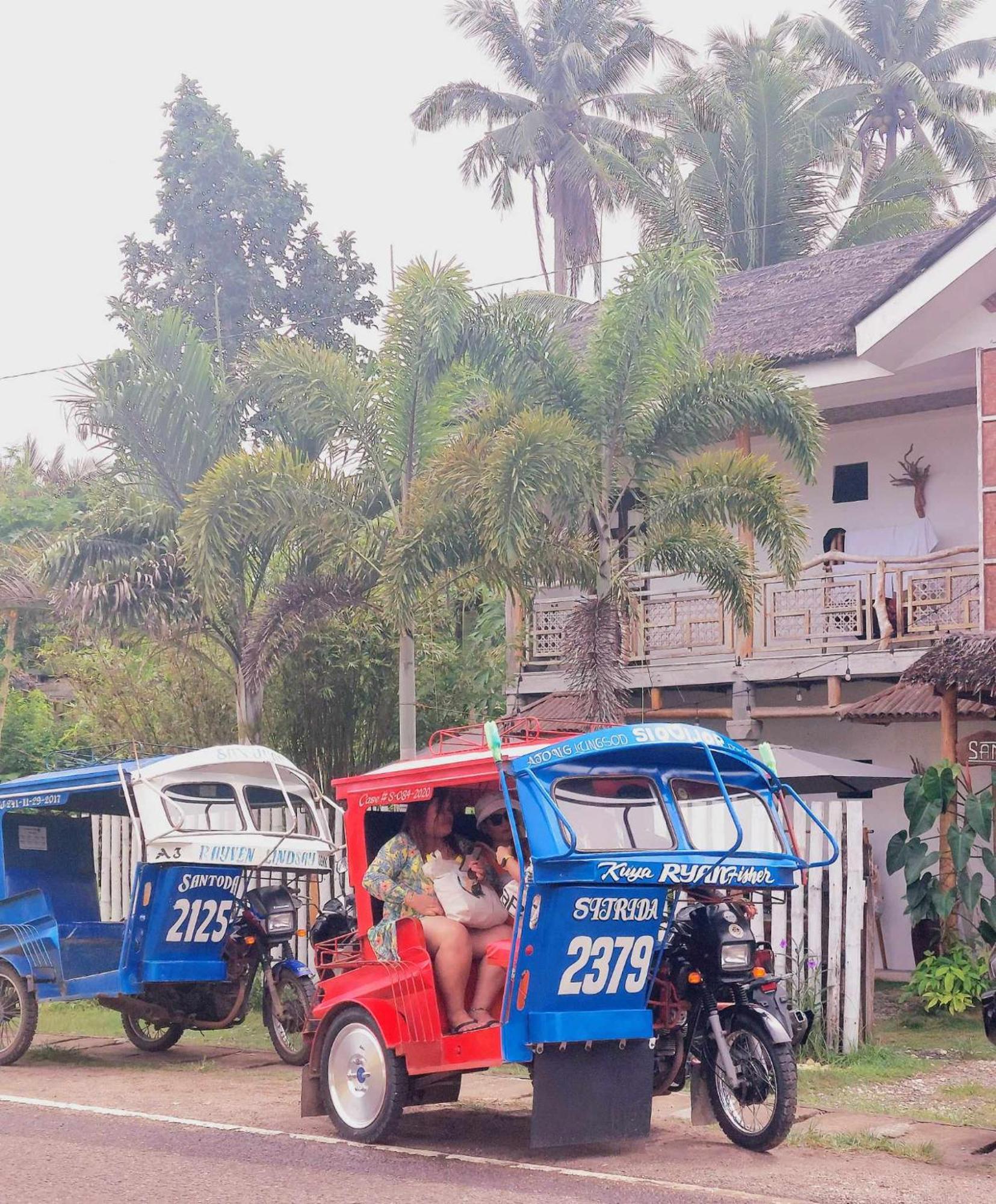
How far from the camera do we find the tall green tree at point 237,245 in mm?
34000

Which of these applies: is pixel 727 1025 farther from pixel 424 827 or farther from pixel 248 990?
pixel 248 990

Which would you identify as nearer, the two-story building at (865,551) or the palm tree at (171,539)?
the two-story building at (865,551)

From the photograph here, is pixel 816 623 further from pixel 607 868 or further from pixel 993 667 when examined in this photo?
pixel 607 868

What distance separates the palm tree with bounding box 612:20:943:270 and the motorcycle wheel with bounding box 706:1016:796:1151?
26.1 meters

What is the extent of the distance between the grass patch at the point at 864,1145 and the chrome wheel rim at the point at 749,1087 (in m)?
0.44

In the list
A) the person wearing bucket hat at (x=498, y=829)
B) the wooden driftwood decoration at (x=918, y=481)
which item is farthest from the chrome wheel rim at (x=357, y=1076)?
the wooden driftwood decoration at (x=918, y=481)

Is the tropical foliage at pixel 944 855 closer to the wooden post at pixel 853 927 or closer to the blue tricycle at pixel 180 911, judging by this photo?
the wooden post at pixel 853 927

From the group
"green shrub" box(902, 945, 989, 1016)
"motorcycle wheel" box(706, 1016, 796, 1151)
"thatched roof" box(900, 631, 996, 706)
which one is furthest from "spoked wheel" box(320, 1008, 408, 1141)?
"thatched roof" box(900, 631, 996, 706)

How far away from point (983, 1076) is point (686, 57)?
103ft

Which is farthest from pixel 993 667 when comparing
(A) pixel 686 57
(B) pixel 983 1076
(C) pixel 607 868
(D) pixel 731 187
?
(A) pixel 686 57

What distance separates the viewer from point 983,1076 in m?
10.4

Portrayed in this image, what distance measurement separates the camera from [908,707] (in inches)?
612

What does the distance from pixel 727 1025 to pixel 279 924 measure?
4466 mm

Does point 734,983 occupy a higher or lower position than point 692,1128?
higher
